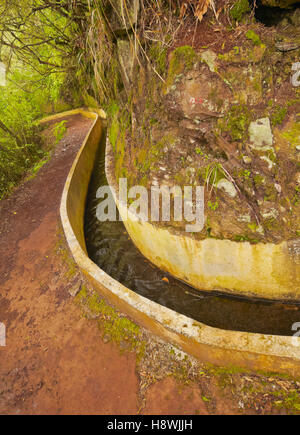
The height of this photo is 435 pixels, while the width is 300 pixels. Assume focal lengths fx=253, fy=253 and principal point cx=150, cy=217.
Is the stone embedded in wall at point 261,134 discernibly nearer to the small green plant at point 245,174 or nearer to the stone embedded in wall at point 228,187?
the small green plant at point 245,174

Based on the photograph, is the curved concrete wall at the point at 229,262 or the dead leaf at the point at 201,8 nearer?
the dead leaf at the point at 201,8

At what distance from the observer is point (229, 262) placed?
3.56 m

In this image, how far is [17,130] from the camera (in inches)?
370

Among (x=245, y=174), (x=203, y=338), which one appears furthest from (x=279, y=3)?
(x=203, y=338)

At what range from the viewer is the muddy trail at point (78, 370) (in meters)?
2.72

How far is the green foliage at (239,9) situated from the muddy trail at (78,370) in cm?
417

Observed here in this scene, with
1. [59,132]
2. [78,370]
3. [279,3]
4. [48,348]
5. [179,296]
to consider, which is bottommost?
[78,370]

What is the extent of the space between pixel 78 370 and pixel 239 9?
4997mm

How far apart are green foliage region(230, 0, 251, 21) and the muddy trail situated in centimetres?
417

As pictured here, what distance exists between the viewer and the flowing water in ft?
11.6

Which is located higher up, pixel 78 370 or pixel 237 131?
pixel 237 131

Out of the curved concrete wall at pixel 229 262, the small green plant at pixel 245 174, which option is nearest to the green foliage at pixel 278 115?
the small green plant at pixel 245 174

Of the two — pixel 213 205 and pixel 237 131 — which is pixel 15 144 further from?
pixel 237 131

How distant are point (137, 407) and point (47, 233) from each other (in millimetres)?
4209
